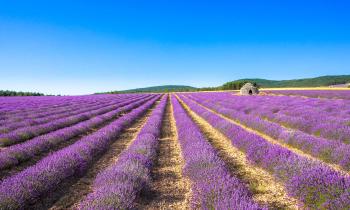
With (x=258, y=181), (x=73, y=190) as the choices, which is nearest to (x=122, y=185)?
(x=73, y=190)

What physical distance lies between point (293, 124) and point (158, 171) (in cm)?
Result: 645

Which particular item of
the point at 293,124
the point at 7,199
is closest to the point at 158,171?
the point at 7,199

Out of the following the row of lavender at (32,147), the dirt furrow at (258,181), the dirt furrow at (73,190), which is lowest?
the dirt furrow at (258,181)

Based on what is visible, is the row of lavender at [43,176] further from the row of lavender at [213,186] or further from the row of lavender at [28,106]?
the row of lavender at [28,106]

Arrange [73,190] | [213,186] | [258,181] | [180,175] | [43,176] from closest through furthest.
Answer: [213,186] → [43,176] → [73,190] → [258,181] → [180,175]

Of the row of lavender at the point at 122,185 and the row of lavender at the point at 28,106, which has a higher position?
the row of lavender at the point at 28,106

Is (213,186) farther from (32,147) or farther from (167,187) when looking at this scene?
(32,147)

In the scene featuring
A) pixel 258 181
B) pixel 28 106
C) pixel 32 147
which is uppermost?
pixel 28 106

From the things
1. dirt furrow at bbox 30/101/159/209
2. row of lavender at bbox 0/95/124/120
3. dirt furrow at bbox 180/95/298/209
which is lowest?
dirt furrow at bbox 180/95/298/209

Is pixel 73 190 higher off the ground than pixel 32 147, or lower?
lower

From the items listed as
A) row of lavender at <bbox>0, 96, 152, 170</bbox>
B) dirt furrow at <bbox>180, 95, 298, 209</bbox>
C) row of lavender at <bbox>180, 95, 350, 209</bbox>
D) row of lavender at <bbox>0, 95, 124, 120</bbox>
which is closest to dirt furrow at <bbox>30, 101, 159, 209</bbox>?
row of lavender at <bbox>0, 96, 152, 170</bbox>

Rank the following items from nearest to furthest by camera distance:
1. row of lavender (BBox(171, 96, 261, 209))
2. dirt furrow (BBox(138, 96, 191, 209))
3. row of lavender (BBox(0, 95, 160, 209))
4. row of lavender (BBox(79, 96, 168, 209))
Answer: row of lavender (BBox(171, 96, 261, 209)) → row of lavender (BBox(79, 96, 168, 209)) → row of lavender (BBox(0, 95, 160, 209)) → dirt furrow (BBox(138, 96, 191, 209))

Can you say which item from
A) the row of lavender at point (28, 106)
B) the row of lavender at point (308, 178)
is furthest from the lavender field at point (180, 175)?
the row of lavender at point (28, 106)

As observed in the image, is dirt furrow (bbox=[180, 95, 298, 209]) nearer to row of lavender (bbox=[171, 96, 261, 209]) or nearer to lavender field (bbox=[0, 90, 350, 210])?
lavender field (bbox=[0, 90, 350, 210])
